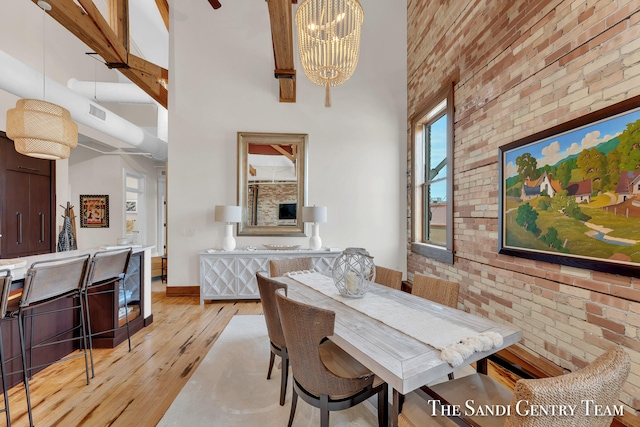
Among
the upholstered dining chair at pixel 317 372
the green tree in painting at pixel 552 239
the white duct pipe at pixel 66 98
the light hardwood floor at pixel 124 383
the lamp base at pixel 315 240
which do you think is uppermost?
the white duct pipe at pixel 66 98

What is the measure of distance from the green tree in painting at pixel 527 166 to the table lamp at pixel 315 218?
2.58 metres

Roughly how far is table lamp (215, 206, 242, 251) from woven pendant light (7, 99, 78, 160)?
1.88 meters

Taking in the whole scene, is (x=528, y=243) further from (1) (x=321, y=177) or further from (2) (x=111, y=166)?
(2) (x=111, y=166)

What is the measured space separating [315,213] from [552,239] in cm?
286

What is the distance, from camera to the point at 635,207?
1.47m

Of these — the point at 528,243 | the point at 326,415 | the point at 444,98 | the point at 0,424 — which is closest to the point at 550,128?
the point at 528,243

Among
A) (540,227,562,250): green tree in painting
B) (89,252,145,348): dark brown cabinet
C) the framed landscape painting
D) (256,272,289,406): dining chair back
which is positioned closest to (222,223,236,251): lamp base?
(89,252,145,348): dark brown cabinet

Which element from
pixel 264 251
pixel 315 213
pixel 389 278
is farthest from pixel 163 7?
pixel 389 278

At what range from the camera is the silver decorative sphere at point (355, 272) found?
6.38 ft

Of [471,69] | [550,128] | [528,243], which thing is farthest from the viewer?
[471,69]

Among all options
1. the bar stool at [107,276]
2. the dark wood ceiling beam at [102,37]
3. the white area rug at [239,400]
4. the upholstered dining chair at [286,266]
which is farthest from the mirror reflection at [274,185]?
the white area rug at [239,400]

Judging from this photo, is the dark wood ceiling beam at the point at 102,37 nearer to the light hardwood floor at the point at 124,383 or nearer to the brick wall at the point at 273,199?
the brick wall at the point at 273,199

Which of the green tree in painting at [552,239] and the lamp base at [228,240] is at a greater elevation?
the green tree in painting at [552,239]

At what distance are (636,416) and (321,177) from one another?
156 inches
